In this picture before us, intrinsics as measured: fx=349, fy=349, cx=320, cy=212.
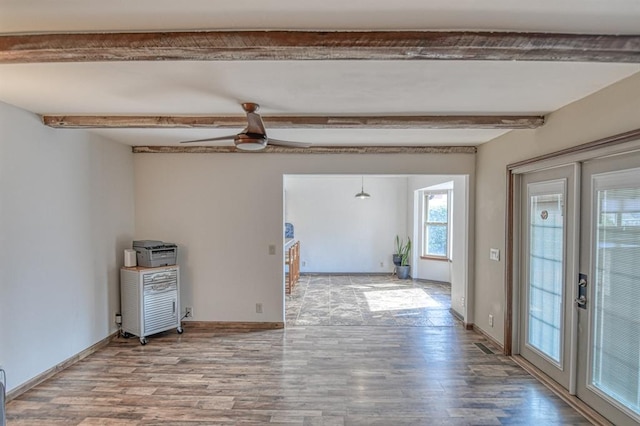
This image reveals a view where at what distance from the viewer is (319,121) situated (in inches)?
129

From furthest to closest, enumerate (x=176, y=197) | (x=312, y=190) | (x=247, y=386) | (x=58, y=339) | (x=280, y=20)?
1. (x=312, y=190)
2. (x=176, y=197)
3. (x=58, y=339)
4. (x=247, y=386)
5. (x=280, y=20)

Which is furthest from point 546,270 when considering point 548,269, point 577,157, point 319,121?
point 319,121

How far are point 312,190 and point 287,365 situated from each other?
580cm

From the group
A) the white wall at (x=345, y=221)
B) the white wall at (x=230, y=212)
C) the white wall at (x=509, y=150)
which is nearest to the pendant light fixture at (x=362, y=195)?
the white wall at (x=345, y=221)

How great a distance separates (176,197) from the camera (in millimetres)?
4832

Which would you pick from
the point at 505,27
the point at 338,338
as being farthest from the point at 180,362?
the point at 505,27

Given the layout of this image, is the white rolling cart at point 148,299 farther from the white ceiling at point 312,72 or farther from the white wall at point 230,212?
the white ceiling at point 312,72

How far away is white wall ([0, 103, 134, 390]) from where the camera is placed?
2957 millimetres

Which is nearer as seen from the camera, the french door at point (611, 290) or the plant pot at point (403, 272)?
the french door at point (611, 290)

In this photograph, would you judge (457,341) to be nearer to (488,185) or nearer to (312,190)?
(488,185)

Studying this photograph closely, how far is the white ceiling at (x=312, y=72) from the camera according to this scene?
5.15 feet

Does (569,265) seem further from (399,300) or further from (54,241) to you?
(54,241)

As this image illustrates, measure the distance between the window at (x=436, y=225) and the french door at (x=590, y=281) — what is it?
14.5 feet

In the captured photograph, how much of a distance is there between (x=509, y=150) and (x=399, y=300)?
135 inches
